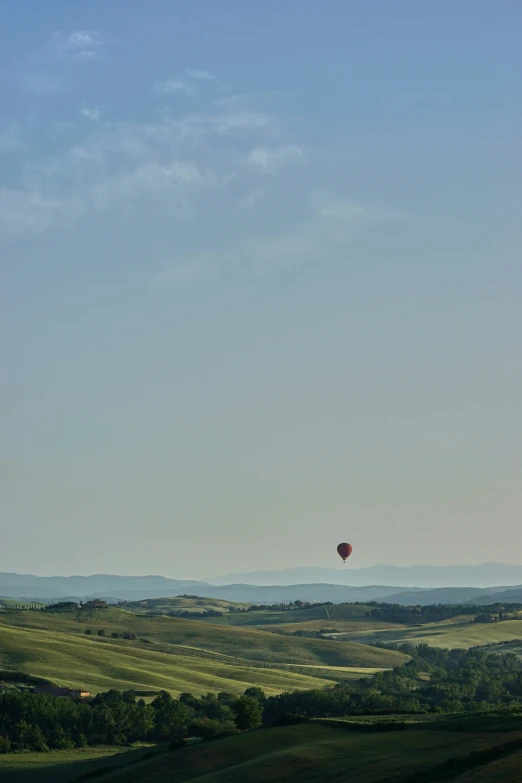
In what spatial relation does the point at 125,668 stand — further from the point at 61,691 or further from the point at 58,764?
the point at 58,764

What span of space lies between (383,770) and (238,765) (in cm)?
1205

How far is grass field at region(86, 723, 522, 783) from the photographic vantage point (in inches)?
2053

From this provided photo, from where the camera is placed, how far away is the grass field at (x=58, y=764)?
3115 inches

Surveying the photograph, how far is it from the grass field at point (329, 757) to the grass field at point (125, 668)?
2616 inches

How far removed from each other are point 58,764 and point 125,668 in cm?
6665

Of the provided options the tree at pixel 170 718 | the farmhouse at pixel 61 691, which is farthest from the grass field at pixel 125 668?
the tree at pixel 170 718

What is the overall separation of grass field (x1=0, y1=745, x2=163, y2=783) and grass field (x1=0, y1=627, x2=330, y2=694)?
133 ft

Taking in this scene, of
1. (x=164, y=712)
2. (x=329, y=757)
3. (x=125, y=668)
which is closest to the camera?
(x=329, y=757)

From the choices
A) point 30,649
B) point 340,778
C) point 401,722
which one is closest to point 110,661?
point 30,649

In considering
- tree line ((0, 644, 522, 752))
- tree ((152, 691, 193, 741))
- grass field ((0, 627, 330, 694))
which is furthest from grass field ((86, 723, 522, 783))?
grass field ((0, 627, 330, 694))

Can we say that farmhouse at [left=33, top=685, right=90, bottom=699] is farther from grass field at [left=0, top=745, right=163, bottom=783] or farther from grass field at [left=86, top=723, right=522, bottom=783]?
grass field at [left=86, top=723, right=522, bottom=783]

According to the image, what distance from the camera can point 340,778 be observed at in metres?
54.4

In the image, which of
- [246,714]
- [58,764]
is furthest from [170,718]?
[58,764]

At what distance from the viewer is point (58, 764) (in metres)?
85.2
